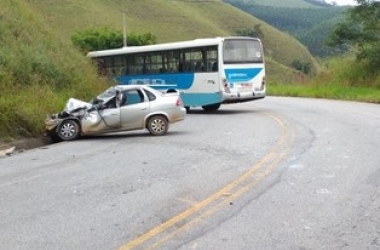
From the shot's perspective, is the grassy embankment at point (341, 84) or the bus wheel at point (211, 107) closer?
the bus wheel at point (211, 107)

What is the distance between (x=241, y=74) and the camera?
2261cm

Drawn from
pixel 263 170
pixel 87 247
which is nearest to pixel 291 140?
pixel 263 170

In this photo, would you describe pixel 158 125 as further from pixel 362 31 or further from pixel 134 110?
pixel 362 31

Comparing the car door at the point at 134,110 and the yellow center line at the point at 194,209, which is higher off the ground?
the car door at the point at 134,110

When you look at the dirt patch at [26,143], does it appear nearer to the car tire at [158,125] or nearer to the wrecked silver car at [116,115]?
the wrecked silver car at [116,115]

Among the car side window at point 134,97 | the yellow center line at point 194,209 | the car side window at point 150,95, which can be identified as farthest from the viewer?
the car side window at point 150,95

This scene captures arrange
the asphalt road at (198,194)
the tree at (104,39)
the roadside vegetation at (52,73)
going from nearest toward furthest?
the asphalt road at (198,194)
the roadside vegetation at (52,73)
the tree at (104,39)

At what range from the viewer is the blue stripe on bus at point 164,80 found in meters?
23.5

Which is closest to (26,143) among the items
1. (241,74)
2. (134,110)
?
(134,110)

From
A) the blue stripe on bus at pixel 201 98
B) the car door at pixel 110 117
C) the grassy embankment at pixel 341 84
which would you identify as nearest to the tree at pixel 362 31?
the grassy embankment at pixel 341 84

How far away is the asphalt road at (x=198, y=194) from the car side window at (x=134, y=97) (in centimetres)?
194

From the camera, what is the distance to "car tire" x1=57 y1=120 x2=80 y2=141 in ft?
48.8

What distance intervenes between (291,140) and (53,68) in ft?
32.8

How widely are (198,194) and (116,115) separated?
7788mm
